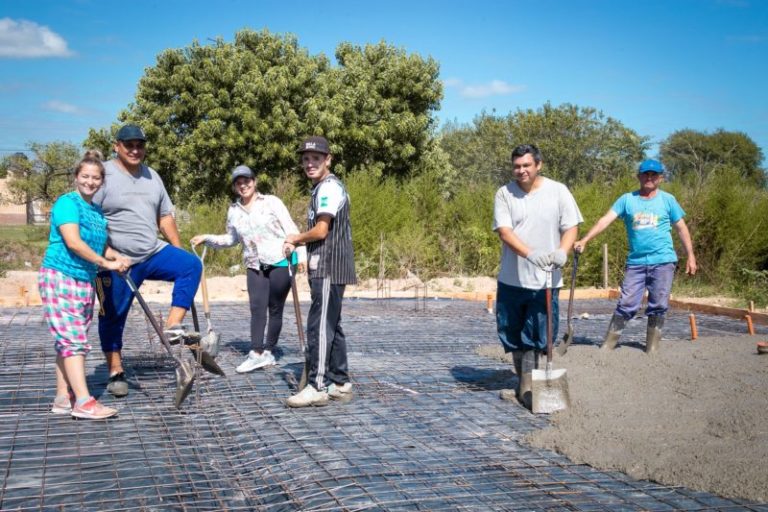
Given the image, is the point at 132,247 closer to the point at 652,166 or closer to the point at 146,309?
the point at 146,309

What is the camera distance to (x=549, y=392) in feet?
12.5

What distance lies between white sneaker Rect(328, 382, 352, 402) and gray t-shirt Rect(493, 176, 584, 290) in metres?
1.08

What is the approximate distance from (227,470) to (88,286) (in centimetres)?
131

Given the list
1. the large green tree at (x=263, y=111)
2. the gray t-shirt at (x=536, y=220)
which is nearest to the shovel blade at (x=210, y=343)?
the gray t-shirt at (x=536, y=220)

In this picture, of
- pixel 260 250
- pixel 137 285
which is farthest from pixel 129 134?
pixel 260 250

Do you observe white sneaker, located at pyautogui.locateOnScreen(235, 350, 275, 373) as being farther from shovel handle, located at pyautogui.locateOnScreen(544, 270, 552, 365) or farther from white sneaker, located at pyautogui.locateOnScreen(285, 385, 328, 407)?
shovel handle, located at pyautogui.locateOnScreen(544, 270, 552, 365)

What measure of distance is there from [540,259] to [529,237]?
27 cm

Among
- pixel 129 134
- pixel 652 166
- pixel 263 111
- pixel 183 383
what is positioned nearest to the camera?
pixel 183 383

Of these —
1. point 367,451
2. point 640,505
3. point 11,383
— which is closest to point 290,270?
point 367,451

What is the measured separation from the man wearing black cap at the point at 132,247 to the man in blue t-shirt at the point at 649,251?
2905 mm

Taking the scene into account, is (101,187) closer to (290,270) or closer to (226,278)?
(290,270)

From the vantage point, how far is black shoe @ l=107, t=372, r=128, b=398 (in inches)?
159

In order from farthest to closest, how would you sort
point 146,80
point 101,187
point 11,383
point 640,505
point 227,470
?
point 146,80, point 11,383, point 101,187, point 227,470, point 640,505

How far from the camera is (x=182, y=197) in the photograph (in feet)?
60.8
